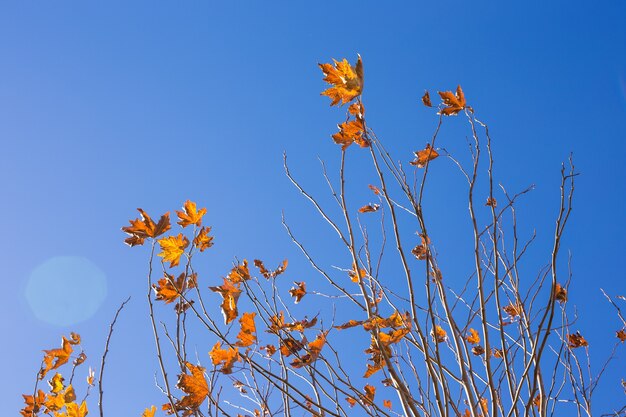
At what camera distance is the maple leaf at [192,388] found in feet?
5.50

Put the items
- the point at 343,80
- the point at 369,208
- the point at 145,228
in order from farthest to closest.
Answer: the point at 369,208 → the point at 145,228 → the point at 343,80

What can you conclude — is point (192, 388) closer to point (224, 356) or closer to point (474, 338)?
point (224, 356)

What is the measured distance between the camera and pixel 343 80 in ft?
5.49

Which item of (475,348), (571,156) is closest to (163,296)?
(571,156)

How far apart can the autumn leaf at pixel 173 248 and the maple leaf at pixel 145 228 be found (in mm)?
84

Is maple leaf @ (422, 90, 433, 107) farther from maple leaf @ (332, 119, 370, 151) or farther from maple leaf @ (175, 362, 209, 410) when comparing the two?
maple leaf @ (175, 362, 209, 410)

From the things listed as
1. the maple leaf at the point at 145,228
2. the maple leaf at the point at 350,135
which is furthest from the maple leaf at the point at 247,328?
the maple leaf at the point at 350,135

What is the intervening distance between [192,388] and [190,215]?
745mm

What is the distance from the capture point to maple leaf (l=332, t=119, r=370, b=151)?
6.24 ft

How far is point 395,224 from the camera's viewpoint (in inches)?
55.8

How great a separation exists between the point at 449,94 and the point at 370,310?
979 mm

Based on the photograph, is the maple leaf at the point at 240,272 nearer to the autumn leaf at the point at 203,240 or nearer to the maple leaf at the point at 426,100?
the autumn leaf at the point at 203,240

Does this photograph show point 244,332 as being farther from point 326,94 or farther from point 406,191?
point 326,94

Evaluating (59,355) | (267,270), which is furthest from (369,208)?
(59,355)
